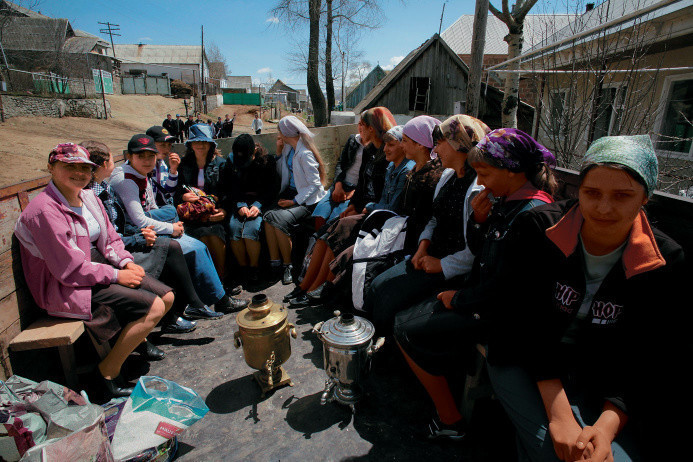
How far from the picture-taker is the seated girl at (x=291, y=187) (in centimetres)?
440

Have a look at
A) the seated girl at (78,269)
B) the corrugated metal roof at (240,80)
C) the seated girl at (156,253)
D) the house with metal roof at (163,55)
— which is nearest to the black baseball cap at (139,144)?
the seated girl at (156,253)

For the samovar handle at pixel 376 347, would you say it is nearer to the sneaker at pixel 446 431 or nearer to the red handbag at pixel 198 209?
the sneaker at pixel 446 431

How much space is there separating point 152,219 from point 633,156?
3.66 meters

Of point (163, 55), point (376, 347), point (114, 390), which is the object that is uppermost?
point (163, 55)

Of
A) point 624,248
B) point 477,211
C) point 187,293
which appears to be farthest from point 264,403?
point 624,248

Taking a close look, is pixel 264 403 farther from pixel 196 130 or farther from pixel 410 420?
pixel 196 130

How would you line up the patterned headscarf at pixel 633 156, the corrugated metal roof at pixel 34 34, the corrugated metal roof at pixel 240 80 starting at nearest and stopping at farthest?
1. the patterned headscarf at pixel 633 156
2. the corrugated metal roof at pixel 34 34
3. the corrugated metal roof at pixel 240 80

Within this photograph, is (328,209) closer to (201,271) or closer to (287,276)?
(287,276)

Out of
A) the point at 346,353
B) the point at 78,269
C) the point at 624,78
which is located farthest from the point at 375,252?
the point at 624,78

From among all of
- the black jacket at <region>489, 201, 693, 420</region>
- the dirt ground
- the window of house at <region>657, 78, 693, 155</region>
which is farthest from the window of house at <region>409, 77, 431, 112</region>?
the black jacket at <region>489, 201, 693, 420</region>

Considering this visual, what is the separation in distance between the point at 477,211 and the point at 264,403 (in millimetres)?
1933

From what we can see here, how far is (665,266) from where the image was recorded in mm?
1408

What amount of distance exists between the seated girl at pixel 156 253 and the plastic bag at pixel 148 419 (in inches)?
42.0

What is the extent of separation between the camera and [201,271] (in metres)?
3.57
